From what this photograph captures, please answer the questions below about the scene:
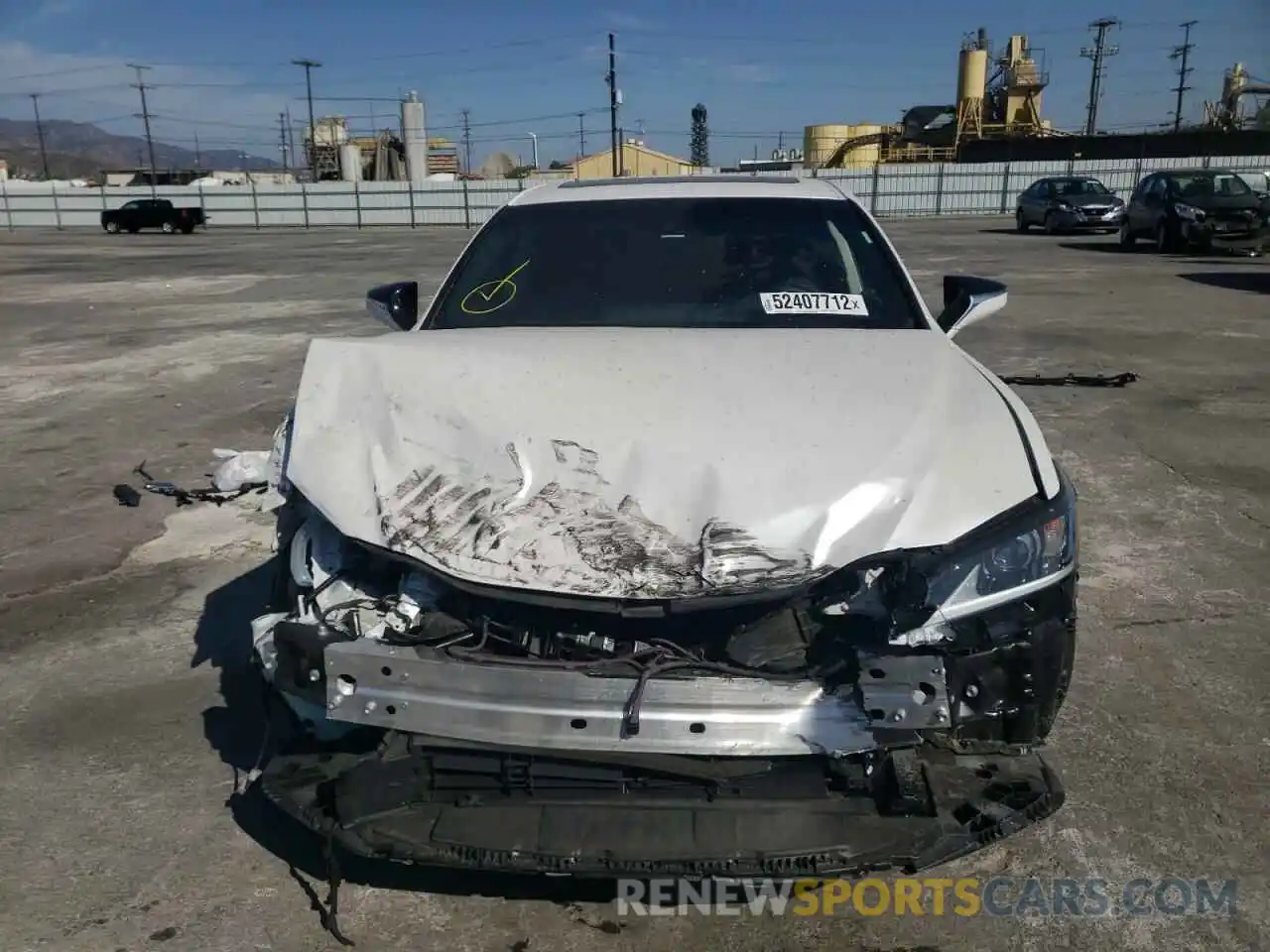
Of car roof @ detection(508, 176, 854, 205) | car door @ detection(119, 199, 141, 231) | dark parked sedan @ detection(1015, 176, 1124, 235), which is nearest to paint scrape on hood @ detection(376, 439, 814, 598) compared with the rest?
car roof @ detection(508, 176, 854, 205)

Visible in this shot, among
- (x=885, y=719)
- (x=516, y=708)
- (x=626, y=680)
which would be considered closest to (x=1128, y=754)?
(x=885, y=719)

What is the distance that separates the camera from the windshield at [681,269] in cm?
359

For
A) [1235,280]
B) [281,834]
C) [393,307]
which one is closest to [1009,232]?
[1235,280]

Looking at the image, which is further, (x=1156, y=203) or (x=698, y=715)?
(x=1156, y=203)

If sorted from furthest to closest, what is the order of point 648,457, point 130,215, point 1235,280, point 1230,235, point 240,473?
point 130,215 → point 1230,235 → point 1235,280 → point 240,473 → point 648,457

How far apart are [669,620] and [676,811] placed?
41cm

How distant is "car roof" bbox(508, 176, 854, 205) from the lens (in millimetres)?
4133

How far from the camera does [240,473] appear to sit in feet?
19.5

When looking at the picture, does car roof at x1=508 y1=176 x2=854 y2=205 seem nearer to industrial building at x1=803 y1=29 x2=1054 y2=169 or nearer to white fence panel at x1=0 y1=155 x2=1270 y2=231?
white fence panel at x1=0 y1=155 x2=1270 y2=231

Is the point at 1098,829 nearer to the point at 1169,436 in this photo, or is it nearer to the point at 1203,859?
the point at 1203,859

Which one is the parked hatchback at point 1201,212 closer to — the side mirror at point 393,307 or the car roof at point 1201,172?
the car roof at point 1201,172

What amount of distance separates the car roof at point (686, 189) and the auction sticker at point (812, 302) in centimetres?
67

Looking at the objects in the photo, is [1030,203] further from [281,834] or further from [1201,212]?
[281,834]

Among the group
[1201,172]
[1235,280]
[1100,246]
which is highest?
[1201,172]
